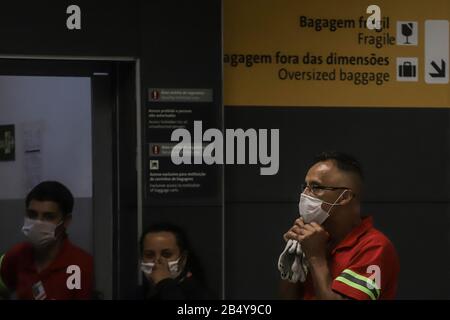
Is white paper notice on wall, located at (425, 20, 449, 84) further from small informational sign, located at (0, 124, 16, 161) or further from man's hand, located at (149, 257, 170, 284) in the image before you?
small informational sign, located at (0, 124, 16, 161)

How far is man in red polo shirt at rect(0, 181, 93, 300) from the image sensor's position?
28.0 feet

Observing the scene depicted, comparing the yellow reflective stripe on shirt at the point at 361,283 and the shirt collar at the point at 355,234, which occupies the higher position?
the shirt collar at the point at 355,234

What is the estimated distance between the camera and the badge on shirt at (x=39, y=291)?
28.0 ft

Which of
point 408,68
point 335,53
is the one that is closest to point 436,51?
point 408,68

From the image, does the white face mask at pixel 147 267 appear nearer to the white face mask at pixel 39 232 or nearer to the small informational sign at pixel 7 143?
the white face mask at pixel 39 232

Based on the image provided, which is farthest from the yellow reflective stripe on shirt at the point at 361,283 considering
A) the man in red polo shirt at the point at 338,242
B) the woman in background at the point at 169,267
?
the woman in background at the point at 169,267

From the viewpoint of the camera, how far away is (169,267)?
8359 mm

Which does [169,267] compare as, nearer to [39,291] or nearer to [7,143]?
[39,291]

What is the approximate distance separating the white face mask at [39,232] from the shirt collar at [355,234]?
6.79ft

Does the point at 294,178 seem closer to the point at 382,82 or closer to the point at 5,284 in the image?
the point at 382,82

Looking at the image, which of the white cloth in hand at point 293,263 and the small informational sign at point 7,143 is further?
the small informational sign at point 7,143

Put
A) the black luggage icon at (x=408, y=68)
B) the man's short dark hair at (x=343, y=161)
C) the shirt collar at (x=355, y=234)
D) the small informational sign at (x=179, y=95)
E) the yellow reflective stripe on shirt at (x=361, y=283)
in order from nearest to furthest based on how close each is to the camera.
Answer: the yellow reflective stripe on shirt at (x=361, y=283) < the shirt collar at (x=355, y=234) < the man's short dark hair at (x=343, y=161) < the small informational sign at (x=179, y=95) < the black luggage icon at (x=408, y=68)
